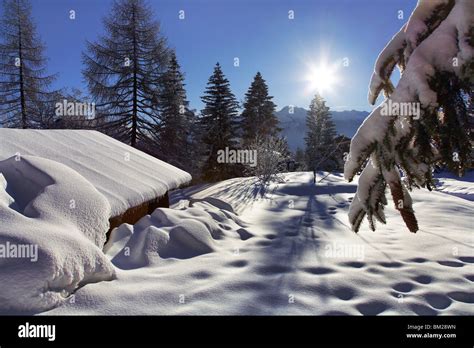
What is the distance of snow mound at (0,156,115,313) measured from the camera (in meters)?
2.13

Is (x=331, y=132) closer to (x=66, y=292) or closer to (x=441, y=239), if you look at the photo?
(x=441, y=239)

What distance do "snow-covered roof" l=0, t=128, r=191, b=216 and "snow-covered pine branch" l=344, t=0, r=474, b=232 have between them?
3.06 m

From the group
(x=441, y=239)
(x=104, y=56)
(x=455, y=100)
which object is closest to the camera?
(x=455, y=100)

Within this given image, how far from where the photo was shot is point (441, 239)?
5098 millimetres

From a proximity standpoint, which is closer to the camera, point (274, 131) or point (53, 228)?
point (53, 228)

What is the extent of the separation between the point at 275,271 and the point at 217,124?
22.6 metres

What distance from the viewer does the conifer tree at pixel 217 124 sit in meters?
24.8

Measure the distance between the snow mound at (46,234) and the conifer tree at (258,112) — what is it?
88.1 feet

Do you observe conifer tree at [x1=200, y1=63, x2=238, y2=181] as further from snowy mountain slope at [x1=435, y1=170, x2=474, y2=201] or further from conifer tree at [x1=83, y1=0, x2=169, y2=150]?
snowy mountain slope at [x1=435, y1=170, x2=474, y2=201]

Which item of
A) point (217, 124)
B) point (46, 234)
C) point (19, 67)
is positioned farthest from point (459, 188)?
point (19, 67)

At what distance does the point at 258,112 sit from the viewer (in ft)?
104

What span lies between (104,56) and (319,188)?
625 inches

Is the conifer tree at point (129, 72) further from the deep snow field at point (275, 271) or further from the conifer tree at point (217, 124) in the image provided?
the deep snow field at point (275, 271)
